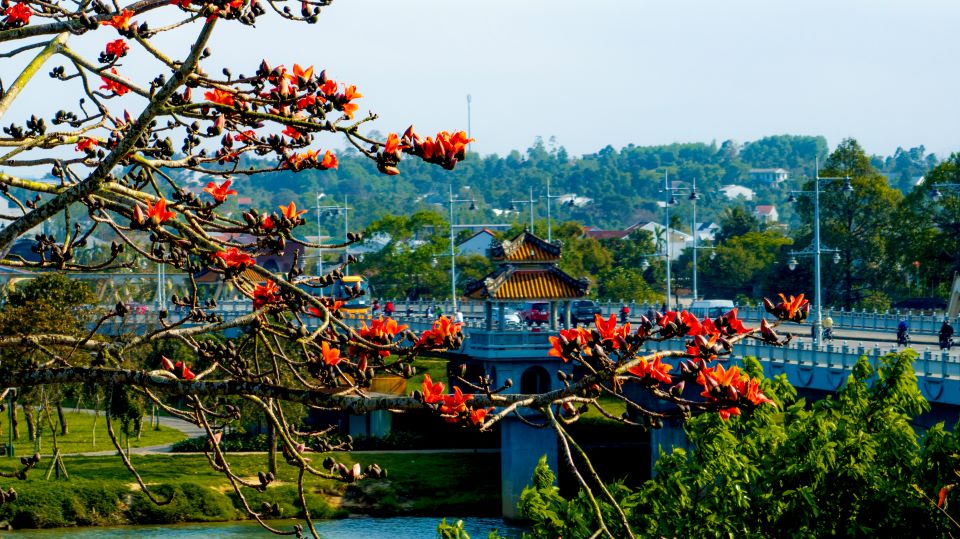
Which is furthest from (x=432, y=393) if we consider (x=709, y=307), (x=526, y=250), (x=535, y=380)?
(x=709, y=307)

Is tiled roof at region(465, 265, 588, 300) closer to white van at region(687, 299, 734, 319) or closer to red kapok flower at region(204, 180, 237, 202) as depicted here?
white van at region(687, 299, 734, 319)

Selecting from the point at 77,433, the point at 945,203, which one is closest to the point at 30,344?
the point at 77,433

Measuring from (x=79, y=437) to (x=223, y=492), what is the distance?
11.8 metres

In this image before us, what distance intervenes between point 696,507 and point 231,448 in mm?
30118

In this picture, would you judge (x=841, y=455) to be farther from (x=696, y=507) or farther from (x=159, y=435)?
(x=159, y=435)

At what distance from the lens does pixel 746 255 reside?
93.9m

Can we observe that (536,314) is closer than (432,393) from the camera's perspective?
No

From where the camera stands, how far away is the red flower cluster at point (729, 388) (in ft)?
24.3

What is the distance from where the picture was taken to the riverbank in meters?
40.4

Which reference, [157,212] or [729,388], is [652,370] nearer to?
[729,388]

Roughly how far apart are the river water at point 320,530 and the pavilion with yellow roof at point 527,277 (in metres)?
6.34

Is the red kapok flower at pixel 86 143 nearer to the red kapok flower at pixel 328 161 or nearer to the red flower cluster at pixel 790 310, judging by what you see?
the red kapok flower at pixel 328 161

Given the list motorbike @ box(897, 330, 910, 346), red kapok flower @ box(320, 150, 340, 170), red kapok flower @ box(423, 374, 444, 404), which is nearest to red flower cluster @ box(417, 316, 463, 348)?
red kapok flower @ box(423, 374, 444, 404)

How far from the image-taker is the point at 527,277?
144ft
